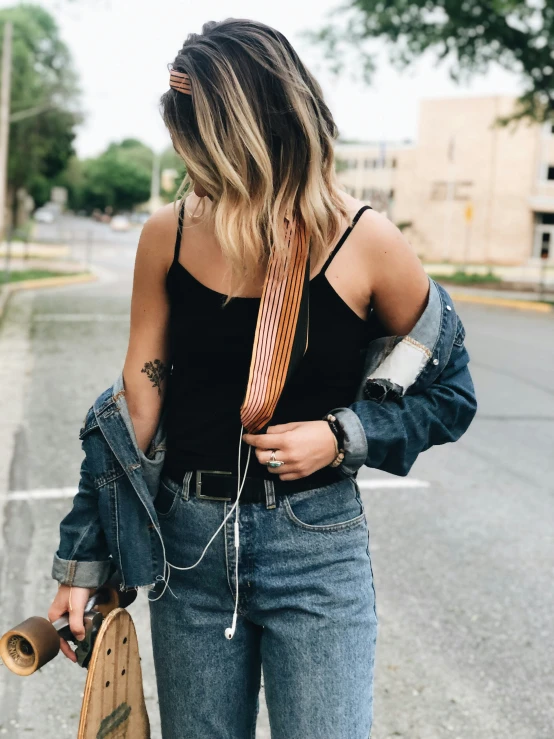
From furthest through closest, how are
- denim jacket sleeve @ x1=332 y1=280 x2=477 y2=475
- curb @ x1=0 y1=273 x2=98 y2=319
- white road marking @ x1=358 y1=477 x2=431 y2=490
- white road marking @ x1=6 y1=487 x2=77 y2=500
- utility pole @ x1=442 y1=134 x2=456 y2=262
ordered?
utility pole @ x1=442 y1=134 x2=456 y2=262 < curb @ x1=0 y1=273 x2=98 y2=319 < white road marking @ x1=358 y1=477 x2=431 y2=490 < white road marking @ x1=6 y1=487 x2=77 y2=500 < denim jacket sleeve @ x1=332 y1=280 x2=477 y2=475

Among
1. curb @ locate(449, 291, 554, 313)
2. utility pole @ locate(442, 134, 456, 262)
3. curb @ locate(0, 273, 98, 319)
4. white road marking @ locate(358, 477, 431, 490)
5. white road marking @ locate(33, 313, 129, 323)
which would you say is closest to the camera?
white road marking @ locate(358, 477, 431, 490)

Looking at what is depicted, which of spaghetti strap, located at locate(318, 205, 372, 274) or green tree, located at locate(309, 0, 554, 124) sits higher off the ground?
green tree, located at locate(309, 0, 554, 124)

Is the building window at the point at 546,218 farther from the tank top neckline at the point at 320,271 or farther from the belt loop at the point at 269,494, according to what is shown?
the belt loop at the point at 269,494

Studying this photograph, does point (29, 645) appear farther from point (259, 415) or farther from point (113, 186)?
point (113, 186)

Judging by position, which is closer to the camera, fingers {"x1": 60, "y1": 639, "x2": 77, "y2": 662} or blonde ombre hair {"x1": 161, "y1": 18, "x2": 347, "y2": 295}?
blonde ombre hair {"x1": 161, "y1": 18, "x2": 347, "y2": 295}

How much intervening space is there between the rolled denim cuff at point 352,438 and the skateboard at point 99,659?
0.54m

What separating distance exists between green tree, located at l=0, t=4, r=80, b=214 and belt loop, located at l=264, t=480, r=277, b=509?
39.5 meters

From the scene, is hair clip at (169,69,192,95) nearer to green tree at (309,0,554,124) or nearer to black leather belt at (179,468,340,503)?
black leather belt at (179,468,340,503)

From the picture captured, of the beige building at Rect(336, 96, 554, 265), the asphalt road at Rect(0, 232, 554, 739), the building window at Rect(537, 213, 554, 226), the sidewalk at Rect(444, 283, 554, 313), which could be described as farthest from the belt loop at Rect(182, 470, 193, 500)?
the building window at Rect(537, 213, 554, 226)

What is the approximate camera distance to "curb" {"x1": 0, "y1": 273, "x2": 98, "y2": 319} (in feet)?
52.0

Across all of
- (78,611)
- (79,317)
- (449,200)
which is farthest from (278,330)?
(449,200)

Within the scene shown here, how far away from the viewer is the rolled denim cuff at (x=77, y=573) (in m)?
1.75

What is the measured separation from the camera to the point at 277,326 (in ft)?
5.05

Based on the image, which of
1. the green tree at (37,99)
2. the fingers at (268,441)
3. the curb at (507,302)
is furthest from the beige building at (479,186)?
the fingers at (268,441)
